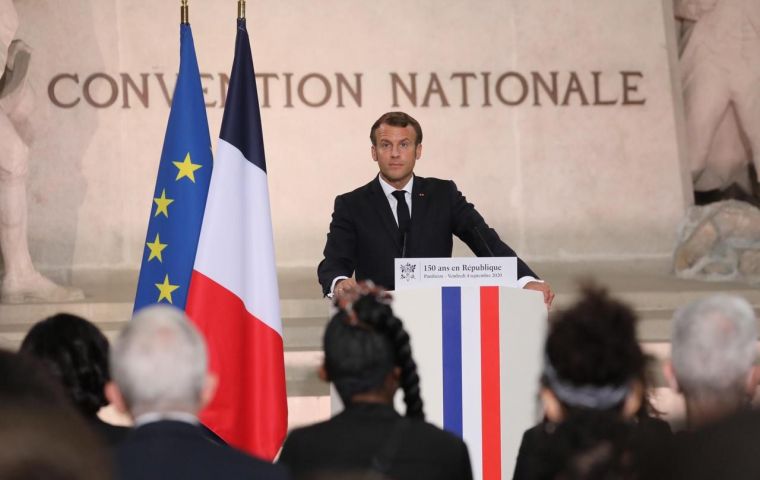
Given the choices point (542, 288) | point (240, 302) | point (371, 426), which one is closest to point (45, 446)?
point (371, 426)

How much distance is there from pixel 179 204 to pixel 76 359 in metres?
2.53

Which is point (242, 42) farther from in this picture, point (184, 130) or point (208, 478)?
point (208, 478)

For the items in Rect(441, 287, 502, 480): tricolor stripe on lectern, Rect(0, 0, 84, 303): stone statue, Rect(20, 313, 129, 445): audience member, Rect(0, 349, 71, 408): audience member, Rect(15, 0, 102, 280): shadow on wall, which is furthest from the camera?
Rect(15, 0, 102, 280): shadow on wall

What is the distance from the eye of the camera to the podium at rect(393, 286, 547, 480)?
445 cm

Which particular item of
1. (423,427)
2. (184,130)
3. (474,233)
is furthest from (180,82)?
(423,427)

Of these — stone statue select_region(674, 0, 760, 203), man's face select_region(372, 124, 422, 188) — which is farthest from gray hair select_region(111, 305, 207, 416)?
stone statue select_region(674, 0, 760, 203)

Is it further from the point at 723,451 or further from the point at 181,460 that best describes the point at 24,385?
the point at 723,451

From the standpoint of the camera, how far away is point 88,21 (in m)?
9.13

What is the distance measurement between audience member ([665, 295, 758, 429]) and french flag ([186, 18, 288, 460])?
284cm

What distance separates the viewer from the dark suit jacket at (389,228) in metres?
5.49

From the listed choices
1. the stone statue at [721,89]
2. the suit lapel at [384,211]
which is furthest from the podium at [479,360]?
the stone statue at [721,89]

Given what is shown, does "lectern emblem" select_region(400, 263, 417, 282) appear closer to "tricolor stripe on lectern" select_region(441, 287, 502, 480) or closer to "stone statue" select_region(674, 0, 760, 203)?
"tricolor stripe on lectern" select_region(441, 287, 502, 480)

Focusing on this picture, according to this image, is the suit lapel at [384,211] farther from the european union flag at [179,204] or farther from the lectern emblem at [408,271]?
the lectern emblem at [408,271]

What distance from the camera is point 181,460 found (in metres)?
2.19
